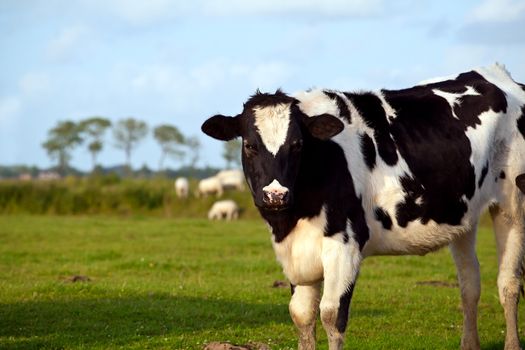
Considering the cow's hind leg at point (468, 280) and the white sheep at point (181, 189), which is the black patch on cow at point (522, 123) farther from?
the white sheep at point (181, 189)

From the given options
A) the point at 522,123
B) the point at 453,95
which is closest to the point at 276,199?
the point at 453,95

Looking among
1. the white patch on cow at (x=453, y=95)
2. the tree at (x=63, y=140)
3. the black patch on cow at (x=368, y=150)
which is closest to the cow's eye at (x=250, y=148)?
the black patch on cow at (x=368, y=150)

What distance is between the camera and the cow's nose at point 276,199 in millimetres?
7961

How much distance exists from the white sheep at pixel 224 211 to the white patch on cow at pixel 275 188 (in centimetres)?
3421

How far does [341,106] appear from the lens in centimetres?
916

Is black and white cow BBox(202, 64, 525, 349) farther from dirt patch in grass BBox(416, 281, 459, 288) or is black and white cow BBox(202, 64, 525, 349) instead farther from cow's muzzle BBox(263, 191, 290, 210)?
dirt patch in grass BBox(416, 281, 459, 288)

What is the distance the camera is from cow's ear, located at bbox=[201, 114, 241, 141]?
8859 millimetres

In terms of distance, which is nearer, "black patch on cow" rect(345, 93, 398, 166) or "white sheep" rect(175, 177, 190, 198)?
"black patch on cow" rect(345, 93, 398, 166)

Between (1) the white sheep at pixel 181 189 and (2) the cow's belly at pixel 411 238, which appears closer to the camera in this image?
(2) the cow's belly at pixel 411 238

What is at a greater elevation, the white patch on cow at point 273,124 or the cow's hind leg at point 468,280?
the white patch on cow at point 273,124

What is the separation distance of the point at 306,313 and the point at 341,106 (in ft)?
6.73

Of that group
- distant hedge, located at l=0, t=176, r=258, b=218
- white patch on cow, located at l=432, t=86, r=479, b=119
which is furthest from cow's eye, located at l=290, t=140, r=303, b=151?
distant hedge, located at l=0, t=176, r=258, b=218

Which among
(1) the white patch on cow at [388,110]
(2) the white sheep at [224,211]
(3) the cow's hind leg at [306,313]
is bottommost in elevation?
(2) the white sheep at [224,211]

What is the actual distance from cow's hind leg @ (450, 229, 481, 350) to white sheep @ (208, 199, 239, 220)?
32057 millimetres
